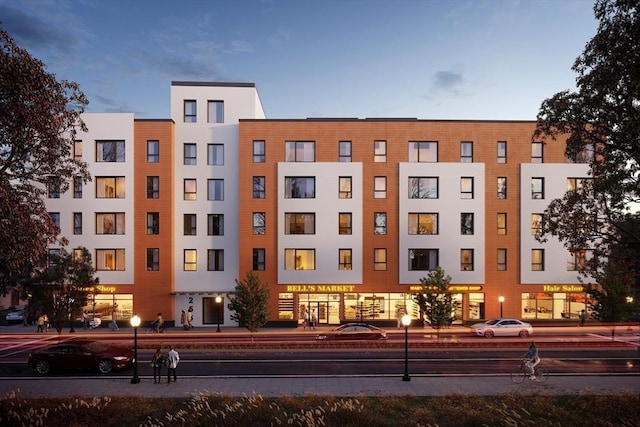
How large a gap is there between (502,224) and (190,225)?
1137 inches

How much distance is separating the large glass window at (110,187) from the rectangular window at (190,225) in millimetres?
5911

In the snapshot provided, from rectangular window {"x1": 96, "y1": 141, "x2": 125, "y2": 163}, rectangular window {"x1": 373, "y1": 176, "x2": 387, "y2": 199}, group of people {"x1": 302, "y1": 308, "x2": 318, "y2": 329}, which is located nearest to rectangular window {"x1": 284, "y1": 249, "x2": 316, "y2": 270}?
group of people {"x1": 302, "y1": 308, "x2": 318, "y2": 329}

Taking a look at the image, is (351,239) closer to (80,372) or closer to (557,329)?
(557,329)

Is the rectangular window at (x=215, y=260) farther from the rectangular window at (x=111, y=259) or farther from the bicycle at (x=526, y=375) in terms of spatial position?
the bicycle at (x=526, y=375)

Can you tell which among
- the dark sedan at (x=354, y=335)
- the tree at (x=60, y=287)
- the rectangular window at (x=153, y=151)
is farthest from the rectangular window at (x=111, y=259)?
the dark sedan at (x=354, y=335)

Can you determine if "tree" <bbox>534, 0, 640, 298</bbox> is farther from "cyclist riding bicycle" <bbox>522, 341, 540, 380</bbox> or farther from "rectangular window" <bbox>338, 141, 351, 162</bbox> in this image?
"rectangular window" <bbox>338, 141, 351, 162</bbox>

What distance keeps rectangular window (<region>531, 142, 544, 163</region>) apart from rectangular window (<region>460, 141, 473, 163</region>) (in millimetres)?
5736

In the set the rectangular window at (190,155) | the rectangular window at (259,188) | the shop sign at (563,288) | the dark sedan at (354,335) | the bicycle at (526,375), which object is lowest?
the dark sedan at (354,335)

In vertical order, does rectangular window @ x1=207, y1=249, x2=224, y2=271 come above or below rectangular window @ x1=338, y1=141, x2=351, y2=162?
below

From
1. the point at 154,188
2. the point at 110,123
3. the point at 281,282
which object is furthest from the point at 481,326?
the point at 110,123

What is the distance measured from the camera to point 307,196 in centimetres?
3678

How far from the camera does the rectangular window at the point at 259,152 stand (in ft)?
121

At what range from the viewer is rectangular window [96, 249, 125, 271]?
36.6 m

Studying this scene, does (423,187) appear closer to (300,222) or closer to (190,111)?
(300,222)
